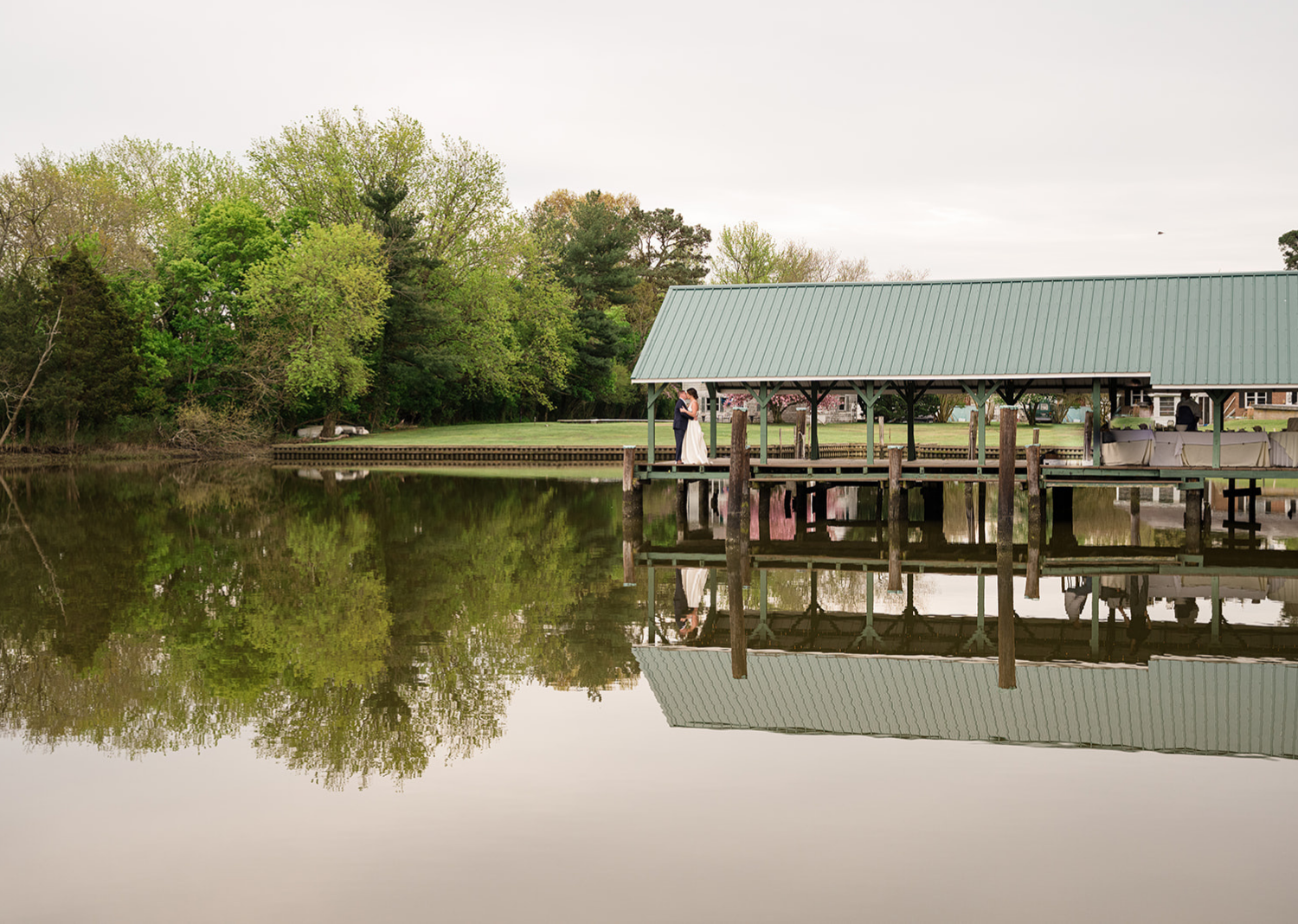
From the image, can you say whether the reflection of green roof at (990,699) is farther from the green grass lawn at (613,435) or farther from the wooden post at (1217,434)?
the green grass lawn at (613,435)

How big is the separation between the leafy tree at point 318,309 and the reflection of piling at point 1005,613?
36854 millimetres

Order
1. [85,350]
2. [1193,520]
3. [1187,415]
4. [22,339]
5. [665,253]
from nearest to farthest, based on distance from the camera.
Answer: [1193,520]
[1187,415]
[22,339]
[85,350]
[665,253]

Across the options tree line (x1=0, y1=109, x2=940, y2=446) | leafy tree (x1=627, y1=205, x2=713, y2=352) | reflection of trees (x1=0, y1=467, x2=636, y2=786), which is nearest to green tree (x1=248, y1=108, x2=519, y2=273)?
tree line (x1=0, y1=109, x2=940, y2=446)

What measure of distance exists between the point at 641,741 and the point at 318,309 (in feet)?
152

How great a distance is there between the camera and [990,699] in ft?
35.5

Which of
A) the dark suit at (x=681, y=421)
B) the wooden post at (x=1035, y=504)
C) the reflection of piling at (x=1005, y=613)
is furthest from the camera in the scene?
the dark suit at (x=681, y=421)

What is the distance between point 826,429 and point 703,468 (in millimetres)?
32778

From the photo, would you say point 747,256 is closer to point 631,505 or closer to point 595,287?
point 595,287

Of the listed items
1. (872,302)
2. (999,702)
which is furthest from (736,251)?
(999,702)

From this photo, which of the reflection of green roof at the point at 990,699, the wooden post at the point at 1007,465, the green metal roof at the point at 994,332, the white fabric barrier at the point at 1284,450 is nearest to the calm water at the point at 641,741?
the reflection of green roof at the point at 990,699

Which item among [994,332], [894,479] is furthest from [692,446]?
[994,332]

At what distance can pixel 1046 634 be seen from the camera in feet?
44.9

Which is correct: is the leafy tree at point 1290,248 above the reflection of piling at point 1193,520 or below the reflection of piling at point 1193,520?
above

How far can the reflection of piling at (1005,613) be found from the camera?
11820 mm
